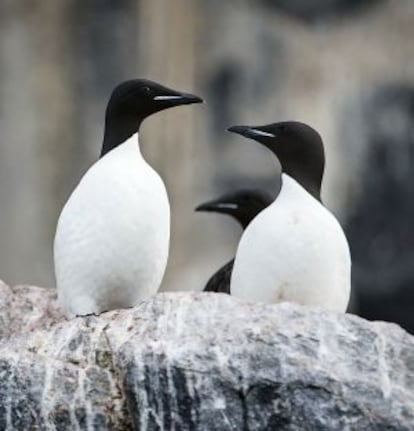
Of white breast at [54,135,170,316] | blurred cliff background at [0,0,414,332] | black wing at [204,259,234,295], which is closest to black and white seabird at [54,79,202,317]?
white breast at [54,135,170,316]

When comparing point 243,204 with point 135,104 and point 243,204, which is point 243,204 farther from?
point 135,104

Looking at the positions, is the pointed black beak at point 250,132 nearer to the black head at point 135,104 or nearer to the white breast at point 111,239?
the black head at point 135,104

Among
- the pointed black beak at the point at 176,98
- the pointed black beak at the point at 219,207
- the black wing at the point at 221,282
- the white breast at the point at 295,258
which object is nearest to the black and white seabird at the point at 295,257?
the white breast at the point at 295,258

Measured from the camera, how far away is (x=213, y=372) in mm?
4719

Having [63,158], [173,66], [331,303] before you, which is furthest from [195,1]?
[331,303]

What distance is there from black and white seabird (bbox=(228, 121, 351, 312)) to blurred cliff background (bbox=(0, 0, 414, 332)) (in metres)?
4.80

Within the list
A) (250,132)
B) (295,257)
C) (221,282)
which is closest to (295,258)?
(295,257)

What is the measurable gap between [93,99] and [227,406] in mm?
5846

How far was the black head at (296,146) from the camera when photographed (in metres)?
5.73

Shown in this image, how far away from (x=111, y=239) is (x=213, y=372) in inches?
31.5

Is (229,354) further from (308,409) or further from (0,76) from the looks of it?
(0,76)

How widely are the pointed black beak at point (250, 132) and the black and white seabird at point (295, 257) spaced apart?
0.66 ft

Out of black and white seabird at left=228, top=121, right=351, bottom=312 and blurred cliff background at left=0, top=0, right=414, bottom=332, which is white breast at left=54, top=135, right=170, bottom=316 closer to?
black and white seabird at left=228, top=121, right=351, bottom=312

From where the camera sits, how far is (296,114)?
416 inches
